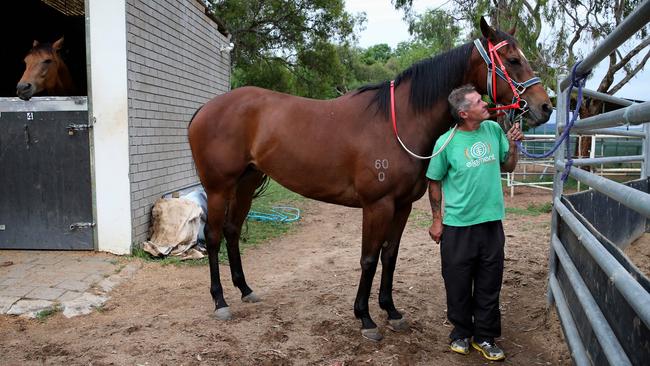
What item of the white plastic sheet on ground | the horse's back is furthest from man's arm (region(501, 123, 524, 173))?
the white plastic sheet on ground

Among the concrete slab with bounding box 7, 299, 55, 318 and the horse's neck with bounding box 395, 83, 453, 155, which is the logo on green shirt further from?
the concrete slab with bounding box 7, 299, 55, 318

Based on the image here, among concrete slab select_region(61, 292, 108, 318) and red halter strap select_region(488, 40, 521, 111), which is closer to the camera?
red halter strap select_region(488, 40, 521, 111)

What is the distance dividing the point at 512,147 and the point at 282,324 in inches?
78.7

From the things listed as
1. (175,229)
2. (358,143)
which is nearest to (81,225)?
(175,229)

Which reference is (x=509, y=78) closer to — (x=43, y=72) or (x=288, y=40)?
(x=43, y=72)

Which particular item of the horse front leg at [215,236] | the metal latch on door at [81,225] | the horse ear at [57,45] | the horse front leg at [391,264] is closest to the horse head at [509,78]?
the horse front leg at [391,264]

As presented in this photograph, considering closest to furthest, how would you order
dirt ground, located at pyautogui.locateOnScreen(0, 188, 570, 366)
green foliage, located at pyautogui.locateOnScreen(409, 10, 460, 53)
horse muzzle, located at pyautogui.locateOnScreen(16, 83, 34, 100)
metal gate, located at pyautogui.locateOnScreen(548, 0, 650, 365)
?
1. metal gate, located at pyautogui.locateOnScreen(548, 0, 650, 365)
2. dirt ground, located at pyautogui.locateOnScreen(0, 188, 570, 366)
3. horse muzzle, located at pyautogui.locateOnScreen(16, 83, 34, 100)
4. green foliage, located at pyautogui.locateOnScreen(409, 10, 460, 53)

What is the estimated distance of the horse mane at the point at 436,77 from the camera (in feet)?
10.2

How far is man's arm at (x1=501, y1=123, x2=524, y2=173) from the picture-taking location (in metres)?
2.82

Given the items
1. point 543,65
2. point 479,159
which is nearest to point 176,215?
point 479,159

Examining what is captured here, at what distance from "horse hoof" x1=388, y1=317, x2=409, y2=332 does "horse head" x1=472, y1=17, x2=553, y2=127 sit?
1.58m

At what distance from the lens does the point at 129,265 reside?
4.95 metres

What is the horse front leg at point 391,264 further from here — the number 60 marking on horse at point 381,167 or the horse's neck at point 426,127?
the horse's neck at point 426,127

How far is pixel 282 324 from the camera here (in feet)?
11.3
